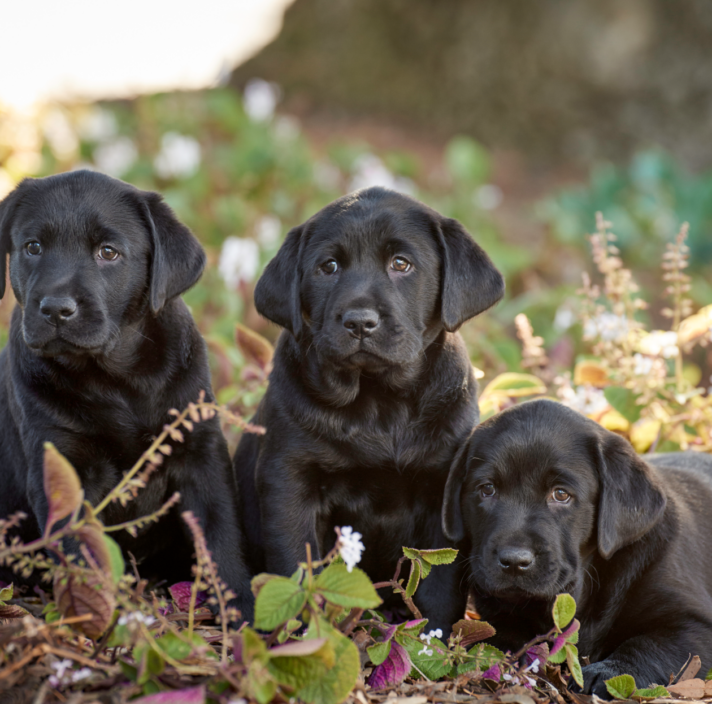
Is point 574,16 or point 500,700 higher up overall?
point 574,16

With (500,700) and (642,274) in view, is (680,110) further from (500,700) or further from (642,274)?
(500,700)

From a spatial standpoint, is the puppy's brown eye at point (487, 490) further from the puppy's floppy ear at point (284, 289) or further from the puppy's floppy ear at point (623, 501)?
the puppy's floppy ear at point (284, 289)

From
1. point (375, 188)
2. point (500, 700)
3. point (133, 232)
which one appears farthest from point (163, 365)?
point (500, 700)

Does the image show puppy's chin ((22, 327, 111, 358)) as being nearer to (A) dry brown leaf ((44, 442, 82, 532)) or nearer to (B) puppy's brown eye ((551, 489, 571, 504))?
(A) dry brown leaf ((44, 442, 82, 532))

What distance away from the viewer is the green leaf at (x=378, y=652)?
113 inches

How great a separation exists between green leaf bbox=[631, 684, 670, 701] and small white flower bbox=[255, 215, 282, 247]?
16.6 feet

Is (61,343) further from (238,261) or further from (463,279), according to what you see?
(238,261)

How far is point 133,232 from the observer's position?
11.6 ft

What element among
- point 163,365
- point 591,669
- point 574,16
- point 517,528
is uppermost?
point 574,16

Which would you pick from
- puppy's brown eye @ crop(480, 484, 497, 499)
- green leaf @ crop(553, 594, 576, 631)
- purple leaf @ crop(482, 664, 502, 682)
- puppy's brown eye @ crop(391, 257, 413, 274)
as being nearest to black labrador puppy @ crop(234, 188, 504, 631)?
puppy's brown eye @ crop(391, 257, 413, 274)

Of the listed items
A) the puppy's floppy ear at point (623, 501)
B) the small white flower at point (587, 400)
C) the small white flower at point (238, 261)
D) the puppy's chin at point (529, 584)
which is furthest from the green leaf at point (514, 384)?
the small white flower at point (238, 261)

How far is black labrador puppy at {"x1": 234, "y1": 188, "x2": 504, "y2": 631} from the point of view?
3.46m

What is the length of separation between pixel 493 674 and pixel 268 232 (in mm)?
4940

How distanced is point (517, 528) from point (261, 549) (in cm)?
113
